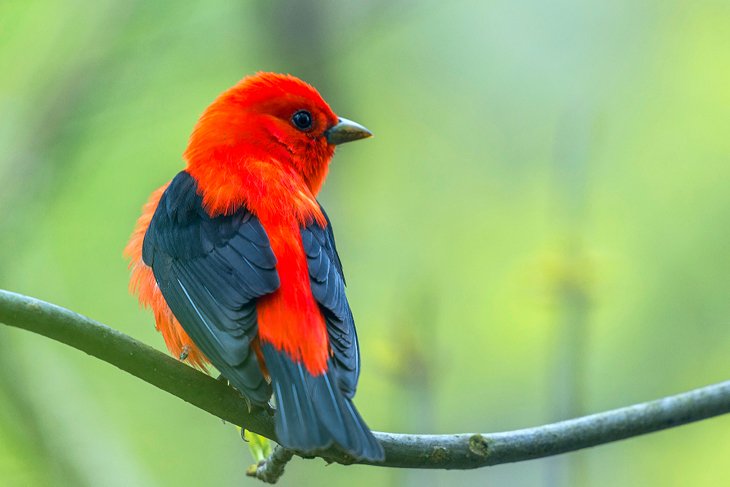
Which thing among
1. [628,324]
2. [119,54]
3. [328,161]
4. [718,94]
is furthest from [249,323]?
[718,94]

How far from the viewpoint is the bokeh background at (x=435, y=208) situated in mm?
4992

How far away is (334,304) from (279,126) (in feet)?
5.04

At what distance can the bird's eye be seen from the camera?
16.7ft

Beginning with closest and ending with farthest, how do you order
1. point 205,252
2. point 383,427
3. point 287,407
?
point 287,407 → point 205,252 → point 383,427

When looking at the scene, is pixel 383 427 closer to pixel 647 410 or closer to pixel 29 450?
pixel 29 450

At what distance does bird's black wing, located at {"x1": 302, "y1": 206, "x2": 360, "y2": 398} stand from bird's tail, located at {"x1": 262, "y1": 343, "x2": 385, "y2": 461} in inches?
2.8

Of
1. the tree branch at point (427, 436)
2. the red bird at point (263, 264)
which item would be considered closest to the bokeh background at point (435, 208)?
the red bird at point (263, 264)

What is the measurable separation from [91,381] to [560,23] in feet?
18.1

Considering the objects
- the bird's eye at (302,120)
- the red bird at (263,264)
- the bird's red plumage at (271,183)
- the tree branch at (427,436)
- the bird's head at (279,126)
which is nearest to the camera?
the tree branch at (427,436)

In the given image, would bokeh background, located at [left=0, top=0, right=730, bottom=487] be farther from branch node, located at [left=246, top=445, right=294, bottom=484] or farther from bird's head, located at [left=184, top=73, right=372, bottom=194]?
branch node, located at [left=246, top=445, right=294, bottom=484]

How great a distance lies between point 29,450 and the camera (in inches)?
192

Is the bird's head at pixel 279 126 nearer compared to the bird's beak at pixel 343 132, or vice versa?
the bird's head at pixel 279 126

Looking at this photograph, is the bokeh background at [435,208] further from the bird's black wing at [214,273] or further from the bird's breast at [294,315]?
the bird's black wing at [214,273]

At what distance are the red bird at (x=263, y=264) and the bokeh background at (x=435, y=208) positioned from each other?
576mm
